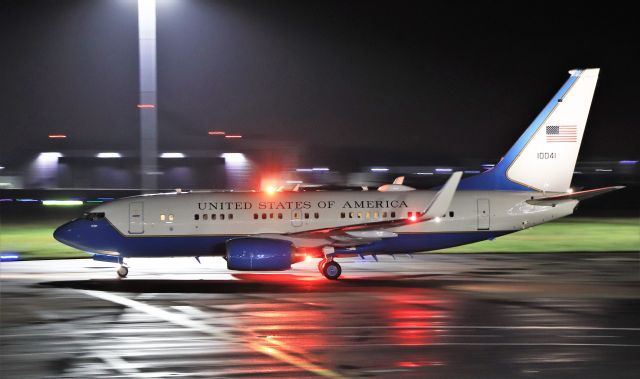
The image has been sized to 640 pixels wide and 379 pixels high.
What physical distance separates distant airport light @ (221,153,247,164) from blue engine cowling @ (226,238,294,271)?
67.2 meters

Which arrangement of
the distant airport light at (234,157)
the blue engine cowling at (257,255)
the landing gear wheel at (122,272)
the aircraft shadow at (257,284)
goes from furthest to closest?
the distant airport light at (234,157) < the landing gear wheel at (122,272) < the blue engine cowling at (257,255) < the aircraft shadow at (257,284)

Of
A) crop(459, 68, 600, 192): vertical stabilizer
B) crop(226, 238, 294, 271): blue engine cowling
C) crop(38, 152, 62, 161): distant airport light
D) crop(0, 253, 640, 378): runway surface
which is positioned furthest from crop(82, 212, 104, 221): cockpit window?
crop(38, 152, 62, 161): distant airport light

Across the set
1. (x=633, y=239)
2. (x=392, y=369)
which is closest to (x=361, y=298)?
(x=392, y=369)

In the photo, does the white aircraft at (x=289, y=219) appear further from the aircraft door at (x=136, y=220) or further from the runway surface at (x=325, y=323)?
the runway surface at (x=325, y=323)

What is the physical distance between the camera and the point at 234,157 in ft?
311

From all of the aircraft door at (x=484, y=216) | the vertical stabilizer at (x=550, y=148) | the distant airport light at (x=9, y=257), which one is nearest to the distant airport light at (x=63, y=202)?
the distant airport light at (x=9, y=257)

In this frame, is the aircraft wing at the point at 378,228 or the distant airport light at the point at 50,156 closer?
the aircraft wing at the point at 378,228

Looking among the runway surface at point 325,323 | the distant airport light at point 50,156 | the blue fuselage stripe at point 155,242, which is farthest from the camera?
the distant airport light at point 50,156

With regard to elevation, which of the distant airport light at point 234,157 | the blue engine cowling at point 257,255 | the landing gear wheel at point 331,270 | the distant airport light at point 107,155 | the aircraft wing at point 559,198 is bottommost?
the landing gear wheel at point 331,270

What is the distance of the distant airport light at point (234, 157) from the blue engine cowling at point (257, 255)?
6716 cm

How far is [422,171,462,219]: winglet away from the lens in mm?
26078

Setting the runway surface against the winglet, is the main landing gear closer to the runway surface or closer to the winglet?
the runway surface

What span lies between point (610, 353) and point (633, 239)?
29749mm

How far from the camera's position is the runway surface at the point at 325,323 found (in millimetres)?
14180
